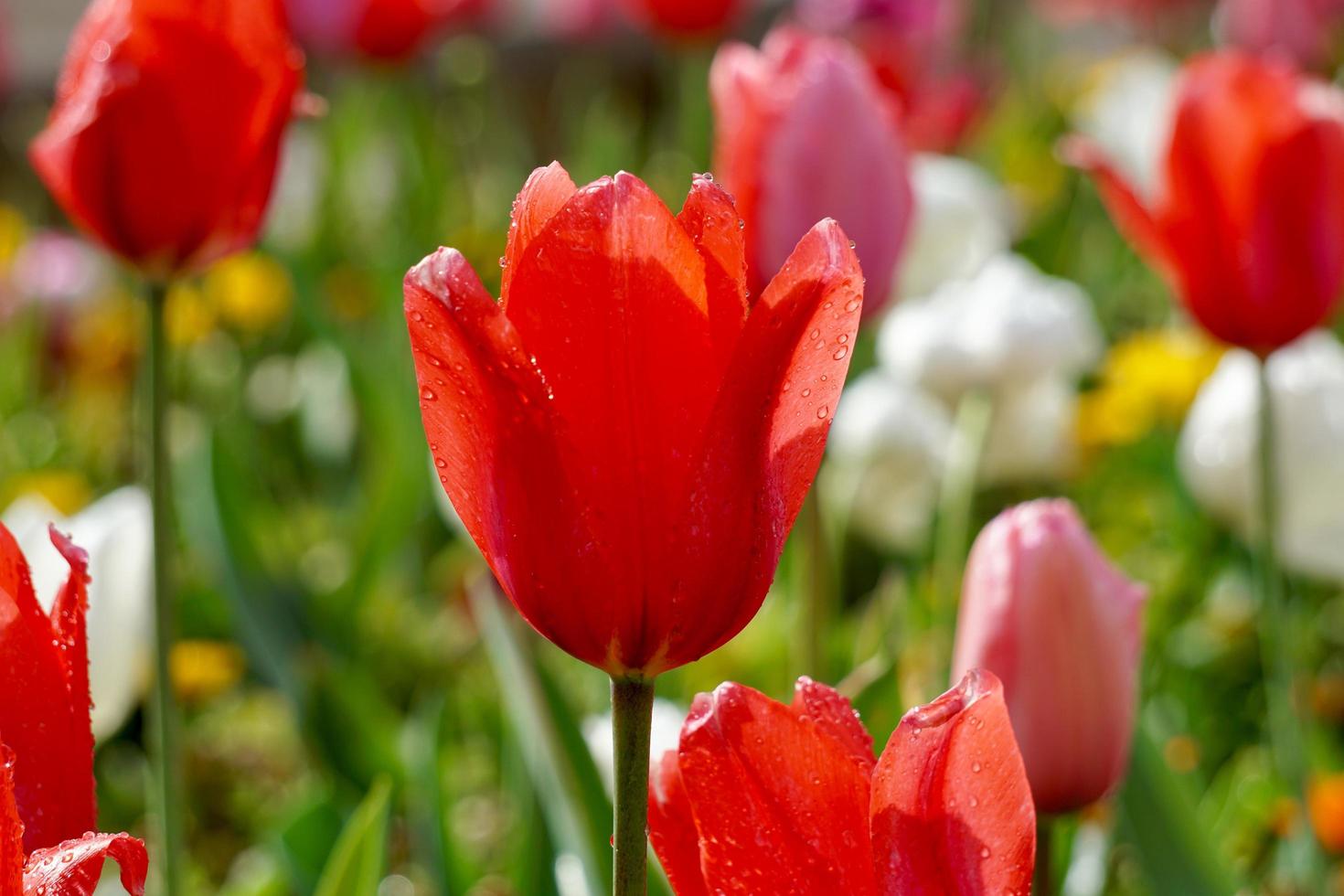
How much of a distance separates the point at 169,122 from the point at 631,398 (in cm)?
49

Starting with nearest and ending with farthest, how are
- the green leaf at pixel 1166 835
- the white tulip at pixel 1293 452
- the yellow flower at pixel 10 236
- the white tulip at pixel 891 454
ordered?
1. the green leaf at pixel 1166 835
2. the white tulip at pixel 1293 452
3. the white tulip at pixel 891 454
4. the yellow flower at pixel 10 236

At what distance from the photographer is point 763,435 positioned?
502mm

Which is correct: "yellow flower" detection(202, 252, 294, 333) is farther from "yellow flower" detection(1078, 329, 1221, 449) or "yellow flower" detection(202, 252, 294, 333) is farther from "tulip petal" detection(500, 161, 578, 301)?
"tulip petal" detection(500, 161, 578, 301)

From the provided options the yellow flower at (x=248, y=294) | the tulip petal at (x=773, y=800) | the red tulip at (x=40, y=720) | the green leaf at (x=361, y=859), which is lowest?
the yellow flower at (x=248, y=294)

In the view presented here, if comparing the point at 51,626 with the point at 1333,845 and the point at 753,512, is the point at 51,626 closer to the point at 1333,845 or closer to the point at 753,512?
the point at 753,512

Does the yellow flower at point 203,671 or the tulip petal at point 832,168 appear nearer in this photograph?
the tulip petal at point 832,168

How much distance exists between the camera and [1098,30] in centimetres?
629

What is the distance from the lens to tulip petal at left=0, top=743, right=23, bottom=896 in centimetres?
43

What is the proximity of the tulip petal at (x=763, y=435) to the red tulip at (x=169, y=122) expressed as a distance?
19.1 inches

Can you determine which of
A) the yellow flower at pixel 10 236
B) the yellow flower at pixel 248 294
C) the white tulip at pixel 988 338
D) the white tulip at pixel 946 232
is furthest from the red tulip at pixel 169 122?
the yellow flower at pixel 10 236

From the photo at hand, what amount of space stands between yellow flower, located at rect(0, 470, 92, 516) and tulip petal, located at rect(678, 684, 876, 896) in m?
1.69

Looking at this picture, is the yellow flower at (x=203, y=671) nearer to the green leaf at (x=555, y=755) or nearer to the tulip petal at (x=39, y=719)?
the green leaf at (x=555, y=755)

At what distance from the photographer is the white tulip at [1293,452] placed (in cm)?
150

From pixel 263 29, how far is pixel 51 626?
1.51 ft
